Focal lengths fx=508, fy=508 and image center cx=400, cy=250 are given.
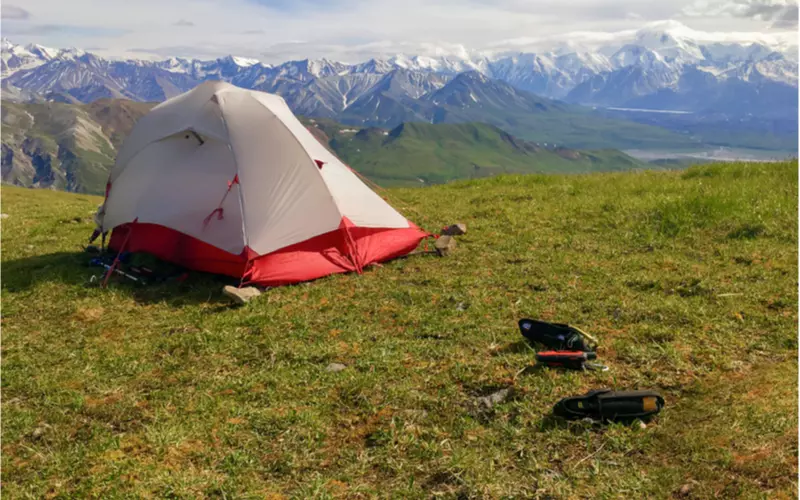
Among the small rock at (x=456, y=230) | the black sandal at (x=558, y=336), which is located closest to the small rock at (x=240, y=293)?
the black sandal at (x=558, y=336)

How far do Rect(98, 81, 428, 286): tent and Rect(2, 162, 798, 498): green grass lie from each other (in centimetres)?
75

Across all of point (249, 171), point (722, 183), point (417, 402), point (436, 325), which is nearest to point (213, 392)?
point (417, 402)

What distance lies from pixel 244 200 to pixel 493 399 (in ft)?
24.7

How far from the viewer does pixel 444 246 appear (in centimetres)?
1262

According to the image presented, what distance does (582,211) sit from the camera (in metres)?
15.3

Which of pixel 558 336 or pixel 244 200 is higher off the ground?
pixel 244 200

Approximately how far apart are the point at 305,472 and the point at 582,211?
12.5 metres

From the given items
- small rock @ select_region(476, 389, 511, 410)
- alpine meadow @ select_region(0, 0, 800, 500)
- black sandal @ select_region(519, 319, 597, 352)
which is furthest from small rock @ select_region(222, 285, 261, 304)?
small rock @ select_region(476, 389, 511, 410)

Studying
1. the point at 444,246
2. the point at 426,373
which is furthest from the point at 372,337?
the point at 444,246

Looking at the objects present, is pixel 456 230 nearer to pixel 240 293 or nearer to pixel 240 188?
pixel 240 188

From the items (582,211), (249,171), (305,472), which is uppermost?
(249,171)

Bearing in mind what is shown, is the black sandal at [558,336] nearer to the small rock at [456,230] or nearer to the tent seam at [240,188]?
the tent seam at [240,188]

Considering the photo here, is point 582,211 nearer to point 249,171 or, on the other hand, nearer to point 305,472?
point 249,171

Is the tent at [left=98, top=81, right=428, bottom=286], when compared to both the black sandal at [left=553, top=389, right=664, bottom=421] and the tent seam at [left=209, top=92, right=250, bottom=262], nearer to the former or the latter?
the tent seam at [left=209, top=92, right=250, bottom=262]
